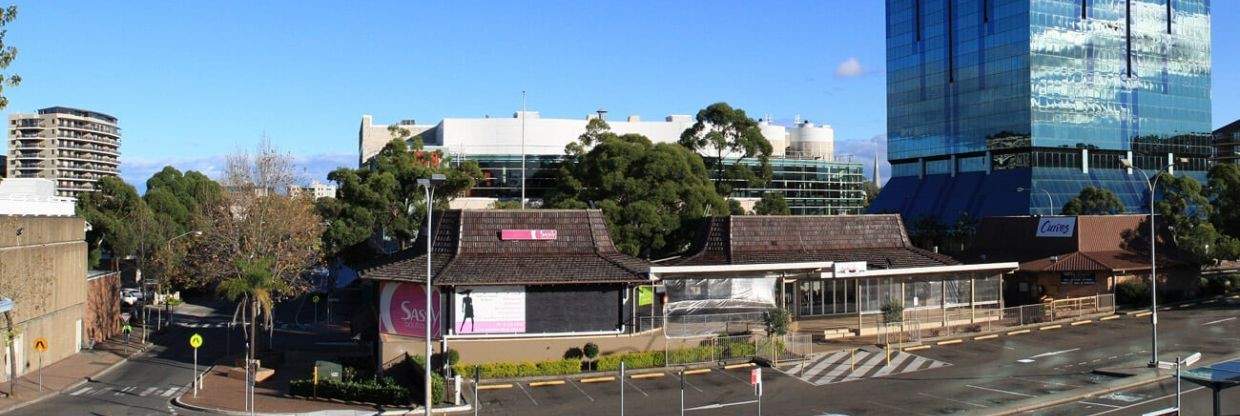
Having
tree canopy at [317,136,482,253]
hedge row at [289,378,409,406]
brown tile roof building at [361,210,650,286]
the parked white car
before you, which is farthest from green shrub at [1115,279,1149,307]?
the parked white car

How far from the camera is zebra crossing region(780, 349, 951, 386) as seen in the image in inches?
1567

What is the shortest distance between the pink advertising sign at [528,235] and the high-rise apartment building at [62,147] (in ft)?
497

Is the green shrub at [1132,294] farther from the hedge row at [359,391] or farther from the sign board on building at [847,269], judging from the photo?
the hedge row at [359,391]

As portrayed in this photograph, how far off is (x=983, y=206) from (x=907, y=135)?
23.3 meters

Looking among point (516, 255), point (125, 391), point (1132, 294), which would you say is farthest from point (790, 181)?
point (125, 391)

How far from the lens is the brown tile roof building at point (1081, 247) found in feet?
204

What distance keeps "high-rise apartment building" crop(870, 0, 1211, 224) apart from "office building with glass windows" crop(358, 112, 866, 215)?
→ 35.9 feet

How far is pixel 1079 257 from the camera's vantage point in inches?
2461

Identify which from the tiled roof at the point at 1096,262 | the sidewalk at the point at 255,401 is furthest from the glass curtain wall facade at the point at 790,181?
the sidewalk at the point at 255,401

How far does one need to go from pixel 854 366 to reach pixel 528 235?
14411 millimetres

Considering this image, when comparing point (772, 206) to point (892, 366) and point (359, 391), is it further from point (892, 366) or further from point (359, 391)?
point (359, 391)

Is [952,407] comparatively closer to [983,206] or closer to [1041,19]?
[983,206]

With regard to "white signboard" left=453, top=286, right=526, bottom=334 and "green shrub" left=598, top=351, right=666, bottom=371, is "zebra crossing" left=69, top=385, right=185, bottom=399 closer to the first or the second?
"white signboard" left=453, top=286, right=526, bottom=334

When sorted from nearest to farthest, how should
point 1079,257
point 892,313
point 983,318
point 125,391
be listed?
point 125,391
point 892,313
point 983,318
point 1079,257
